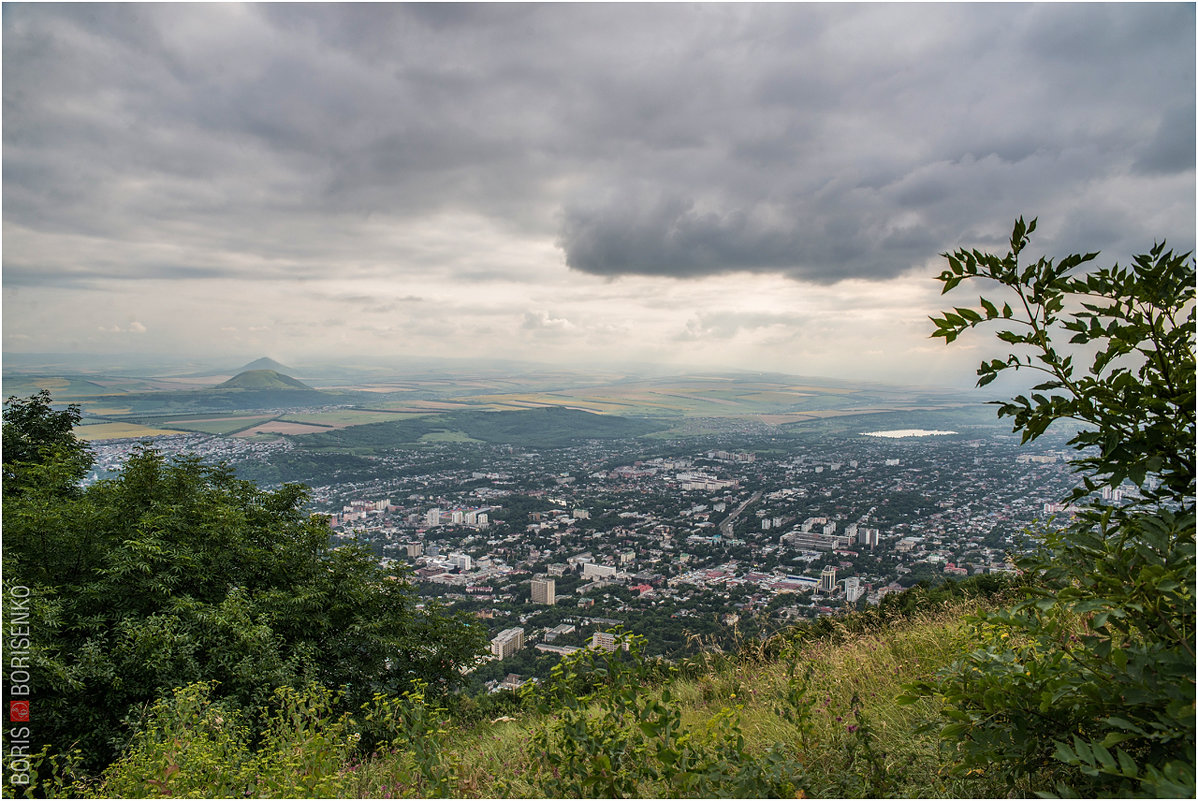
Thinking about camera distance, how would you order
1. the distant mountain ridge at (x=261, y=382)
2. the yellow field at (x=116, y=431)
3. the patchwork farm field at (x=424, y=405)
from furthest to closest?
the distant mountain ridge at (x=261, y=382) < the patchwork farm field at (x=424, y=405) < the yellow field at (x=116, y=431)

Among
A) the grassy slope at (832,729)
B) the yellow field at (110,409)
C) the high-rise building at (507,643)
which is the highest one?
the grassy slope at (832,729)

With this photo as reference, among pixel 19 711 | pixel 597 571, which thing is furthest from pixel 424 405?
pixel 19 711

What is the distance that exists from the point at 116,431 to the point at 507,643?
63.8 meters

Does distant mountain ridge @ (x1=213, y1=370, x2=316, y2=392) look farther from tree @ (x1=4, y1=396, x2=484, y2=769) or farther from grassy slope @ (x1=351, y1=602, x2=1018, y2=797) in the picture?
grassy slope @ (x1=351, y1=602, x2=1018, y2=797)

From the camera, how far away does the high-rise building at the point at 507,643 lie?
57.4 feet

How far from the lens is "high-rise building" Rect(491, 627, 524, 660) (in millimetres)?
17500

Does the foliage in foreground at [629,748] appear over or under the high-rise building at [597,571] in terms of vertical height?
over

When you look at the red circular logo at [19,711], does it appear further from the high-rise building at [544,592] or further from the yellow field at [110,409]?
the yellow field at [110,409]

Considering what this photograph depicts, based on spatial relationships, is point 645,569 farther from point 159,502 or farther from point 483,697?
point 159,502

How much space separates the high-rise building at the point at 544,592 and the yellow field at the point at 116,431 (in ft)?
170

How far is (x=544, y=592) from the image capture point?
82.6 feet

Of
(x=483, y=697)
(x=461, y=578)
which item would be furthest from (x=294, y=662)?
(x=461, y=578)

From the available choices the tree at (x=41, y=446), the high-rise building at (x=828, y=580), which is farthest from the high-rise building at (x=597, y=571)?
the tree at (x=41, y=446)

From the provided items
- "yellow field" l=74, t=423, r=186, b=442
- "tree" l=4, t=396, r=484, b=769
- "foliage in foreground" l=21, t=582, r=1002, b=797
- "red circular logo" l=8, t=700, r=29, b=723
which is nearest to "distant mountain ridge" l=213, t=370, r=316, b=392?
"yellow field" l=74, t=423, r=186, b=442
